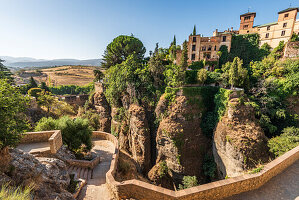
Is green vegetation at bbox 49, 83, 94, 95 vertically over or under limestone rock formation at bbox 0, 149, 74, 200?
under

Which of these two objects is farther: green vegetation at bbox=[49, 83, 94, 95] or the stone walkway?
green vegetation at bbox=[49, 83, 94, 95]

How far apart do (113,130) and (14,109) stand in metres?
20.2

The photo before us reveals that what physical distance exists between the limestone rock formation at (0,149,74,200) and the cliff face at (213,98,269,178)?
655 inches

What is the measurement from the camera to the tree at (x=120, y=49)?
2961 cm

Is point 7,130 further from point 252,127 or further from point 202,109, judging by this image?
point 252,127

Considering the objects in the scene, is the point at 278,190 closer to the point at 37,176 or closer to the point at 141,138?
the point at 37,176

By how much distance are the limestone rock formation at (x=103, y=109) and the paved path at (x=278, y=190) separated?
26325 mm

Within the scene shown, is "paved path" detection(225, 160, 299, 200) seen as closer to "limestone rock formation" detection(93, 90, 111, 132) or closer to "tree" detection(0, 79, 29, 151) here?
"tree" detection(0, 79, 29, 151)

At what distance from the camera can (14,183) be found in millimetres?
5457

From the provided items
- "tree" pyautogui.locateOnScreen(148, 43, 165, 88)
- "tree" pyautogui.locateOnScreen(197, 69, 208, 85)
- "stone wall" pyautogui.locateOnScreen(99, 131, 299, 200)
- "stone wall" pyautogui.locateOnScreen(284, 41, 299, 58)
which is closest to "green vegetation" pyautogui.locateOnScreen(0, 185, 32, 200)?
"stone wall" pyautogui.locateOnScreen(99, 131, 299, 200)

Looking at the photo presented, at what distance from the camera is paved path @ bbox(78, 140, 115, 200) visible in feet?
27.6

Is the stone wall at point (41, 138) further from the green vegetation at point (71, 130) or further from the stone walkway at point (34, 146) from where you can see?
the green vegetation at point (71, 130)

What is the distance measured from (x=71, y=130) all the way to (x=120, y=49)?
22778 millimetres

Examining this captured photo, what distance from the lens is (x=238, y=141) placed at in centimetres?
1437
